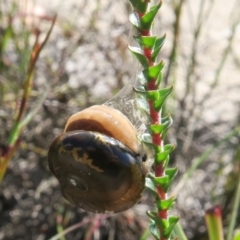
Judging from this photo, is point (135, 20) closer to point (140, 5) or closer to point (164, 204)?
point (140, 5)

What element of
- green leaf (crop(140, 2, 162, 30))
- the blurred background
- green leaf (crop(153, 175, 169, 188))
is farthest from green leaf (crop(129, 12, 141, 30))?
the blurred background

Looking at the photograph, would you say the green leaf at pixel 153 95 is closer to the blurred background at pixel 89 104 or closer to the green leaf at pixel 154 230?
the green leaf at pixel 154 230

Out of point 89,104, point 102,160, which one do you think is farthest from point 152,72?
point 89,104

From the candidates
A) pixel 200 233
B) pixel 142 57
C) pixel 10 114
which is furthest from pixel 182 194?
pixel 142 57

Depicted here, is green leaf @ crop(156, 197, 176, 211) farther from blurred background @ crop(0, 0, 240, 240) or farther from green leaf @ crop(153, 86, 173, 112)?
blurred background @ crop(0, 0, 240, 240)

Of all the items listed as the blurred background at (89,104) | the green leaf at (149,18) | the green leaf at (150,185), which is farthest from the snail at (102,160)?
the blurred background at (89,104)

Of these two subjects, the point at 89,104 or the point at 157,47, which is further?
the point at 89,104

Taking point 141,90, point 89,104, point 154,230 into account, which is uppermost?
point 141,90
